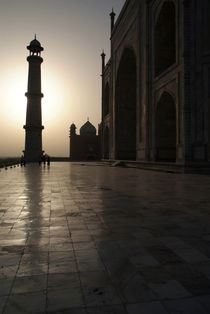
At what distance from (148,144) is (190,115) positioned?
5.42m

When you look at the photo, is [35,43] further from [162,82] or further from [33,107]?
[162,82]

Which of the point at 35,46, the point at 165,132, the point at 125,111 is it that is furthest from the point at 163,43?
the point at 35,46

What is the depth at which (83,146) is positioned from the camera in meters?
52.5

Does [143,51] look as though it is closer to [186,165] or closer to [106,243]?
[186,165]

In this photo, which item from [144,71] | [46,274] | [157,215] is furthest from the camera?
[144,71]

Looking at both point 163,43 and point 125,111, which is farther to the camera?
point 125,111

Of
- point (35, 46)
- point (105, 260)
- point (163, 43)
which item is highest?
point (35, 46)

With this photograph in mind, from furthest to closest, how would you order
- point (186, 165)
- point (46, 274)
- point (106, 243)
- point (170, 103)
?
1. point (170, 103)
2. point (186, 165)
3. point (106, 243)
4. point (46, 274)

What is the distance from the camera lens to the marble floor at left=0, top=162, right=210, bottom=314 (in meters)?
1.88

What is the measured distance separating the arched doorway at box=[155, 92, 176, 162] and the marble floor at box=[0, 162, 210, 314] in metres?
14.0

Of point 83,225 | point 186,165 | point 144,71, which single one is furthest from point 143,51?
point 83,225

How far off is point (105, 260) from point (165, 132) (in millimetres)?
17039

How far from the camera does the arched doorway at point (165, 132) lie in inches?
738

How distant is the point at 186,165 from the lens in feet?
47.2
